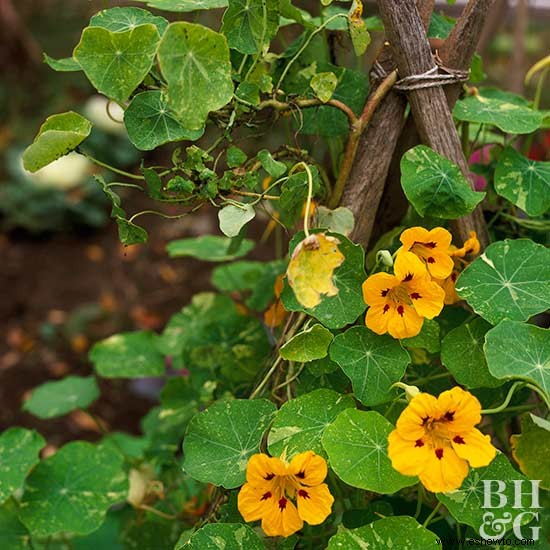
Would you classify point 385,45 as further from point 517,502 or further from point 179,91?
point 517,502

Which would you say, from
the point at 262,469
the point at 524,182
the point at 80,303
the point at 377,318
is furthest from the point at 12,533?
the point at 80,303

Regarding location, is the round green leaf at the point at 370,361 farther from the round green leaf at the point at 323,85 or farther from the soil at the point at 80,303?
the soil at the point at 80,303

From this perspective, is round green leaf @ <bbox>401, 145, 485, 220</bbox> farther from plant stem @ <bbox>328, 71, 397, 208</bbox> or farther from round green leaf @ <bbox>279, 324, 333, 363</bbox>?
round green leaf @ <bbox>279, 324, 333, 363</bbox>

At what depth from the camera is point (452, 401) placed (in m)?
0.69

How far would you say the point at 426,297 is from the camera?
2.67ft

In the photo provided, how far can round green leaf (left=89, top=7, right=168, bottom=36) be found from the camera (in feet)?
2.79

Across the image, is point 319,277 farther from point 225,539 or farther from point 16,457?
point 16,457

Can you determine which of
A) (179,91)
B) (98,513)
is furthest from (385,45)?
(98,513)

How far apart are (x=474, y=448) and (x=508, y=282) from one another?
258 millimetres

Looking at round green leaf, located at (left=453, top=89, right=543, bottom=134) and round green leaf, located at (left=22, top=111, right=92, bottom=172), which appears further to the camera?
round green leaf, located at (left=453, top=89, right=543, bottom=134)

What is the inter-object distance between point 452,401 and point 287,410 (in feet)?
0.68

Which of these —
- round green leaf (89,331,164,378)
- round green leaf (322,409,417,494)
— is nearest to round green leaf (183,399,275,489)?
round green leaf (322,409,417,494)

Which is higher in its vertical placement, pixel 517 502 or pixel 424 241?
pixel 424 241

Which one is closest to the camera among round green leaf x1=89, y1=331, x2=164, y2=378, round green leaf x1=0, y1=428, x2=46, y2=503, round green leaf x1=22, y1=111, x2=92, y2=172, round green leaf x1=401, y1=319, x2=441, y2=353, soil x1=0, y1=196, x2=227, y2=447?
round green leaf x1=22, y1=111, x2=92, y2=172
